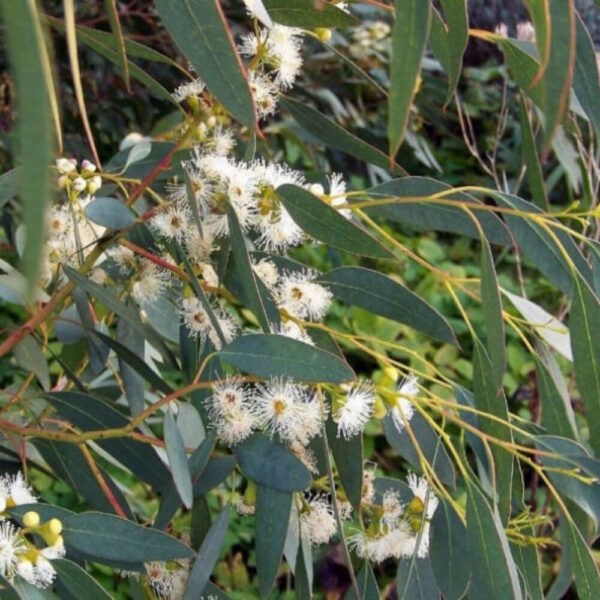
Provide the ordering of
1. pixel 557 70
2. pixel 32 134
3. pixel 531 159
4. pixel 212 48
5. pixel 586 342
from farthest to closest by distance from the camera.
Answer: pixel 531 159 → pixel 586 342 → pixel 212 48 → pixel 557 70 → pixel 32 134

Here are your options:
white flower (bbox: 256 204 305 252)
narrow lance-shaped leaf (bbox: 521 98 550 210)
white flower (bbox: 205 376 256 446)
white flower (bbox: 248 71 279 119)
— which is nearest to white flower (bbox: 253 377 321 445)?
white flower (bbox: 205 376 256 446)

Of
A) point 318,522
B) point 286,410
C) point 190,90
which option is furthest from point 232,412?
Answer: point 190,90

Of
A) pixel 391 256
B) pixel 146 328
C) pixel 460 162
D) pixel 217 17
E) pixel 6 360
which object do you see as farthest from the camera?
pixel 460 162

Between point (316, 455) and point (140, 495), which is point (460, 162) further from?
point (316, 455)

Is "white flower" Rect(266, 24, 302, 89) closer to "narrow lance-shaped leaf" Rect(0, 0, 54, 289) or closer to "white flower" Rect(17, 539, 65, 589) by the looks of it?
"white flower" Rect(17, 539, 65, 589)

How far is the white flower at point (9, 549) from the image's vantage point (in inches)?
26.0

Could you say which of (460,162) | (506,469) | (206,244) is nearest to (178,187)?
(206,244)

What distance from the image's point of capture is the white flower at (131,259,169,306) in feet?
2.80

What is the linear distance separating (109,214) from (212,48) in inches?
9.8

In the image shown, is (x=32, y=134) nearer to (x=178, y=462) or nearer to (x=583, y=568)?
(x=178, y=462)

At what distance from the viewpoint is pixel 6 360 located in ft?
6.71

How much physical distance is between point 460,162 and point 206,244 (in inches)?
102

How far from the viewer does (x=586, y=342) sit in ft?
2.51

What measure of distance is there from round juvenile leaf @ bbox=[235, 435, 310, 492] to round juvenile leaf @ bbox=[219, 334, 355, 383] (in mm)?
74
